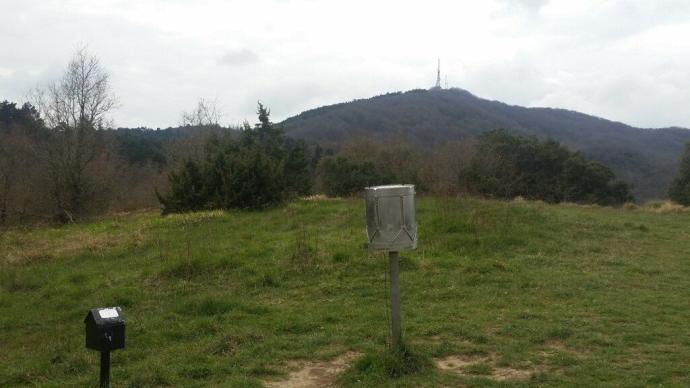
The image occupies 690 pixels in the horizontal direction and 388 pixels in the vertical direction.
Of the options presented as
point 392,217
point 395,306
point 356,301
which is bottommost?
point 356,301

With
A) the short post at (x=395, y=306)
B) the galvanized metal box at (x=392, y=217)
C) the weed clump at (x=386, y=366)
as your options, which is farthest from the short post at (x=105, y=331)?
the short post at (x=395, y=306)

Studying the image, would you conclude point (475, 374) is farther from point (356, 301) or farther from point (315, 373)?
point (356, 301)

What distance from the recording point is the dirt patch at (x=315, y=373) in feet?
15.2

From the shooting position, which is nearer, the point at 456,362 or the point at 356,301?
the point at 456,362

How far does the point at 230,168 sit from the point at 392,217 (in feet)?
39.7

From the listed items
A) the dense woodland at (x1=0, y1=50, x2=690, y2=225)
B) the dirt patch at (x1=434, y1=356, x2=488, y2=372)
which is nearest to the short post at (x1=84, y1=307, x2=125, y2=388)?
the dirt patch at (x1=434, y1=356, x2=488, y2=372)

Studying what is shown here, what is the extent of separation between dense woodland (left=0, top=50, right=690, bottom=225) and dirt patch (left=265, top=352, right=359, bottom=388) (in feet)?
33.7

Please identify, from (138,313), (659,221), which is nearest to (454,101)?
(659,221)

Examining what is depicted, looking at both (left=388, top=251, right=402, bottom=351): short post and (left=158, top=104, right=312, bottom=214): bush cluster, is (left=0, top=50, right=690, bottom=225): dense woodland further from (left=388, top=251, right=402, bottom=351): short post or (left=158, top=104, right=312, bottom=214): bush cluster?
(left=388, top=251, right=402, bottom=351): short post

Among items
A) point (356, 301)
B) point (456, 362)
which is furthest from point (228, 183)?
point (456, 362)

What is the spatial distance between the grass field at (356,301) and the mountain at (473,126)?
133 ft

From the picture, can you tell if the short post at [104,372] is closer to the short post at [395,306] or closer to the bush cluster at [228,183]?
the short post at [395,306]

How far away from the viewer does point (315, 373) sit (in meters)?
4.87

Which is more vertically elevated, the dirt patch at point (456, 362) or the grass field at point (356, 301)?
the grass field at point (356, 301)
